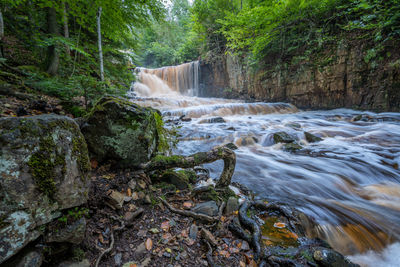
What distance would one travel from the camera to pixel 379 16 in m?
6.94

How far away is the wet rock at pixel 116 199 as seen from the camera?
65.9 inches

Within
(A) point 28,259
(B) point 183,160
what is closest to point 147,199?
(B) point 183,160

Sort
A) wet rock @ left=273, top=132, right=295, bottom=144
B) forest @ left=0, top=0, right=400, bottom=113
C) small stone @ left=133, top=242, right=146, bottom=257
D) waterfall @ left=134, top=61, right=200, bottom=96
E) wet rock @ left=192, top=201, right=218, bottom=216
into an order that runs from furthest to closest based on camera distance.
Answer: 1. waterfall @ left=134, top=61, right=200, bottom=96
2. wet rock @ left=273, top=132, right=295, bottom=144
3. forest @ left=0, top=0, right=400, bottom=113
4. wet rock @ left=192, top=201, right=218, bottom=216
5. small stone @ left=133, top=242, right=146, bottom=257

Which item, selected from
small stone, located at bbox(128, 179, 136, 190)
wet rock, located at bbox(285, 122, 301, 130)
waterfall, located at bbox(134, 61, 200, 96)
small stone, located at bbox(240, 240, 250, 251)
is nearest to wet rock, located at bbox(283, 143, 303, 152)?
wet rock, located at bbox(285, 122, 301, 130)

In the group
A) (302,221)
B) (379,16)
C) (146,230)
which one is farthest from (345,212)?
(379,16)

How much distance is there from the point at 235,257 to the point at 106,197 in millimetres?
1398

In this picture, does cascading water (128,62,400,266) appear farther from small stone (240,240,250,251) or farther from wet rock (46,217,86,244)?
wet rock (46,217,86,244)

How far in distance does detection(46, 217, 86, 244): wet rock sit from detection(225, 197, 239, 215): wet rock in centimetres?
155

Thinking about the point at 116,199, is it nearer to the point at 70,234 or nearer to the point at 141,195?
the point at 141,195

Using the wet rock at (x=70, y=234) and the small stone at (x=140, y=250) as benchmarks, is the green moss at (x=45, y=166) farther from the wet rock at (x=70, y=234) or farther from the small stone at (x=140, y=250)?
the small stone at (x=140, y=250)

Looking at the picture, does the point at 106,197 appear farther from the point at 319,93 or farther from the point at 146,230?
the point at 319,93

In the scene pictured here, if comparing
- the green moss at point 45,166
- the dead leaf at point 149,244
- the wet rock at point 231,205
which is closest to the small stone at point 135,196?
the dead leaf at point 149,244

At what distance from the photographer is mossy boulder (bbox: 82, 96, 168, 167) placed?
206 cm

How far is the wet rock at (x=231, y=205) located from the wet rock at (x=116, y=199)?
127 cm
